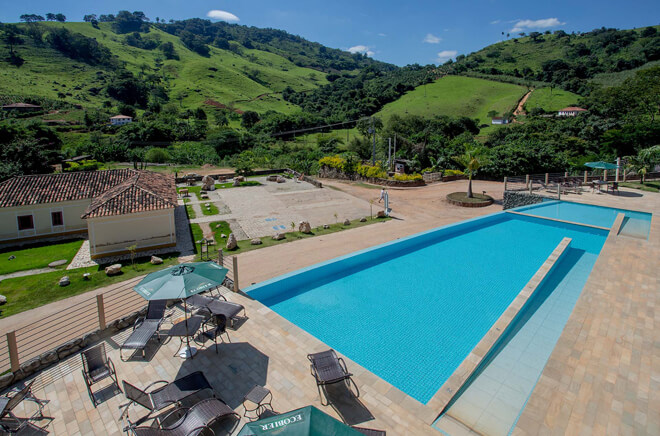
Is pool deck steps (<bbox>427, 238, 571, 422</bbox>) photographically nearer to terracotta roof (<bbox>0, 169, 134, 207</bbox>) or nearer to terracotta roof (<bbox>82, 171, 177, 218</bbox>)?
terracotta roof (<bbox>82, 171, 177, 218</bbox>)

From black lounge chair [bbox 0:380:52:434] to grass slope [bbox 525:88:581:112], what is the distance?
83.7 m

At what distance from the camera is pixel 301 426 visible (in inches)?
154

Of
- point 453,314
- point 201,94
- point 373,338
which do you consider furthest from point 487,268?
point 201,94

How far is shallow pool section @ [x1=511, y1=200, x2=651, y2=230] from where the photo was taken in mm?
17891

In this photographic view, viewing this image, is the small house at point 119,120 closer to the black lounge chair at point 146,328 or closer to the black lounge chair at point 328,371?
the black lounge chair at point 146,328

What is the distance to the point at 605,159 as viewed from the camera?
3362 cm

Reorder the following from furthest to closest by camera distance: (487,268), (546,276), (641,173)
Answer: (641,173)
(487,268)
(546,276)

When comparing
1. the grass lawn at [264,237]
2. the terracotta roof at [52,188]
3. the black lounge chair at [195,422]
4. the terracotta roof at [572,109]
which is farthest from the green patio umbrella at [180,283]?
the terracotta roof at [572,109]

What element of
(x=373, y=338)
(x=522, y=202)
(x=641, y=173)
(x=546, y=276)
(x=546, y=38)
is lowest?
(x=373, y=338)

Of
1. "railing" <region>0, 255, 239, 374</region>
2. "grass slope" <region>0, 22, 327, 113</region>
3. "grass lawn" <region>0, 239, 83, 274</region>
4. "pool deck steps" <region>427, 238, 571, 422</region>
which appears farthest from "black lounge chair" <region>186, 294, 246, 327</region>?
"grass slope" <region>0, 22, 327, 113</region>

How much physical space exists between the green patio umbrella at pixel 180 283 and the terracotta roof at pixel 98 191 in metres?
10.4

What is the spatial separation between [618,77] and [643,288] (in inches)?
3827

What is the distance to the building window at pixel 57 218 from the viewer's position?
18.6 metres

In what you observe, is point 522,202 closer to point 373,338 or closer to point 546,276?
point 546,276
